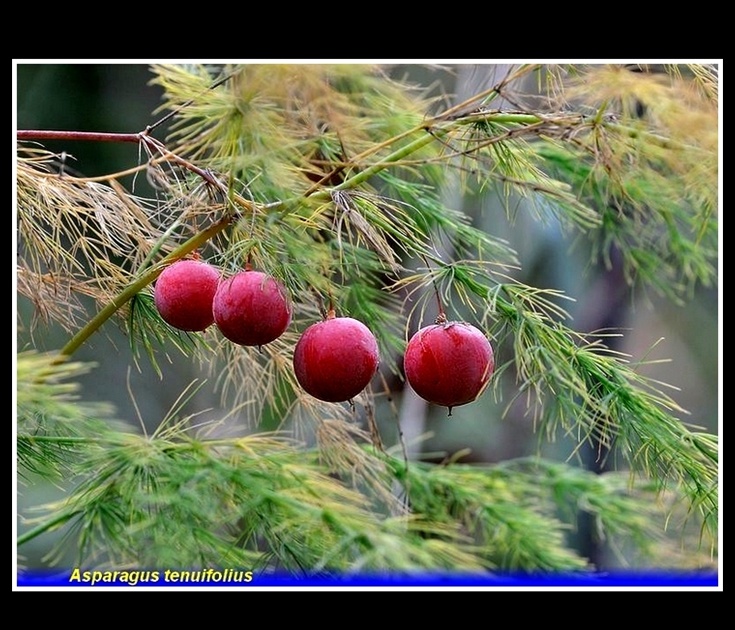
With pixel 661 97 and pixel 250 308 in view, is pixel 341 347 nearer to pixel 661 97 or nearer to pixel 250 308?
pixel 250 308

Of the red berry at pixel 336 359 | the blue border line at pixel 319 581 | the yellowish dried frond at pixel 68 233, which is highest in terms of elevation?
the yellowish dried frond at pixel 68 233

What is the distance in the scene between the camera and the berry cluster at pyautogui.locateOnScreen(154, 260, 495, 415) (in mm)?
596

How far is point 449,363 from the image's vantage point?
615 mm

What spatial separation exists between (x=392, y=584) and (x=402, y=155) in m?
0.31

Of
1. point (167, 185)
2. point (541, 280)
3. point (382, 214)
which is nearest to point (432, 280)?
point (382, 214)

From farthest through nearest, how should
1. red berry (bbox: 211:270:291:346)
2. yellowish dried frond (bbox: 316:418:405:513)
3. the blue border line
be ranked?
yellowish dried frond (bbox: 316:418:405:513), the blue border line, red berry (bbox: 211:270:291:346)

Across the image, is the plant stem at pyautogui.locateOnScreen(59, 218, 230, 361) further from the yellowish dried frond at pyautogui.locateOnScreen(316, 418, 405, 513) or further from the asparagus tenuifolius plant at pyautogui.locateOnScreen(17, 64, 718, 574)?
the yellowish dried frond at pyautogui.locateOnScreen(316, 418, 405, 513)

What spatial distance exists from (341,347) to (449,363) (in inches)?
2.7

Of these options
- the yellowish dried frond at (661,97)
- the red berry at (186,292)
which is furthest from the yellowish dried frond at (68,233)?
the yellowish dried frond at (661,97)

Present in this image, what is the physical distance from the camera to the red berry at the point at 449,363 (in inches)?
24.2

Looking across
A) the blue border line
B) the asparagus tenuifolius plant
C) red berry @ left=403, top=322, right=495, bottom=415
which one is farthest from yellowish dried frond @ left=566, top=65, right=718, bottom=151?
the blue border line

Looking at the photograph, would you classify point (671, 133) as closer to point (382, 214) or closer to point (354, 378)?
point (382, 214)

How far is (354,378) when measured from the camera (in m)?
0.61

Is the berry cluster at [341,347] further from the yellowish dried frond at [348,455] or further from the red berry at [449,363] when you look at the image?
the yellowish dried frond at [348,455]
